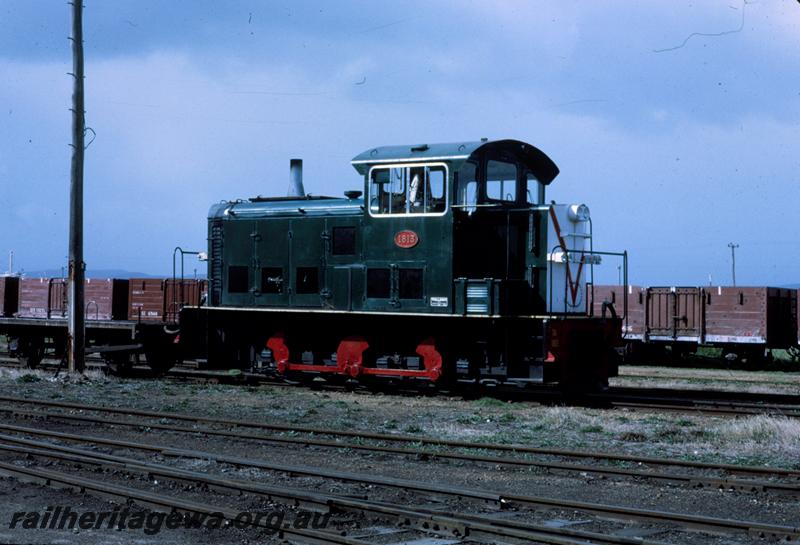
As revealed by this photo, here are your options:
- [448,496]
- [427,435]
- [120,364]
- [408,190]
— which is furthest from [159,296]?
[448,496]

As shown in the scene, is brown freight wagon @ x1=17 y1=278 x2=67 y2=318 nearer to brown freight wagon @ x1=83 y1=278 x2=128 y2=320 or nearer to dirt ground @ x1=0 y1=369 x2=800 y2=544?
brown freight wagon @ x1=83 y1=278 x2=128 y2=320

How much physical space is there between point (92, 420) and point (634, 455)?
22.9 ft

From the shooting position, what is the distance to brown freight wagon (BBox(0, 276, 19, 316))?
27.4 metres

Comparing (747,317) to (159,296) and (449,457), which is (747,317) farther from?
(449,457)

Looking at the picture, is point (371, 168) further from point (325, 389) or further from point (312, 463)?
point (312, 463)

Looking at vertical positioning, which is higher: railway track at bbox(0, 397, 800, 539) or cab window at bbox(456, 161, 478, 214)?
cab window at bbox(456, 161, 478, 214)

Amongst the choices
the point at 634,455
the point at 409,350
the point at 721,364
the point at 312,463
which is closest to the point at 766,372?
the point at 721,364

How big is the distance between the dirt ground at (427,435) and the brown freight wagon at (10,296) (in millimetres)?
8803

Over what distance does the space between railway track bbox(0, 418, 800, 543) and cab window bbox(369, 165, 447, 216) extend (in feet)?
21.8

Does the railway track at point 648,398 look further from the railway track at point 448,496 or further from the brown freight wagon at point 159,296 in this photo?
the railway track at point 448,496

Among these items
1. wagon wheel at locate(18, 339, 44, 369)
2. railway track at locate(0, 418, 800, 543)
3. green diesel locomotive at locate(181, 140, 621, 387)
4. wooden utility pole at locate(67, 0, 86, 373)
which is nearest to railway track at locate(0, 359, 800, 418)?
green diesel locomotive at locate(181, 140, 621, 387)

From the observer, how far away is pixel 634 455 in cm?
1044

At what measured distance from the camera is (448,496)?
8.10 metres

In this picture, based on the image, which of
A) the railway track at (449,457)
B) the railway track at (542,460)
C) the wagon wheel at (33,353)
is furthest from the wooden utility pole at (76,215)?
the railway track at (542,460)
